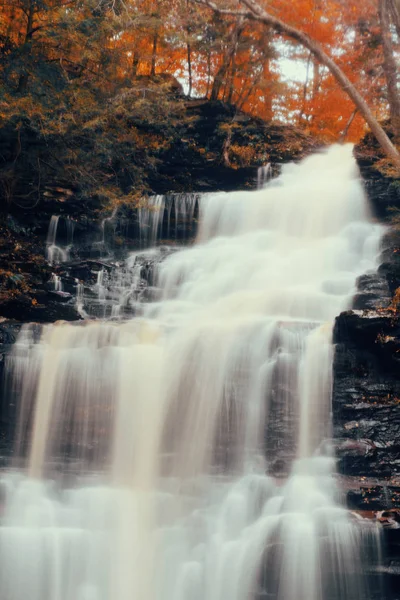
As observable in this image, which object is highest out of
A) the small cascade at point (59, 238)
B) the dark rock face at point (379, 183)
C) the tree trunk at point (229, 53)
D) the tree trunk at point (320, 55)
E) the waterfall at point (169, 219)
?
the tree trunk at point (229, 53)

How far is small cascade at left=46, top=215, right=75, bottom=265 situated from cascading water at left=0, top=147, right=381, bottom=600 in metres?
3.88

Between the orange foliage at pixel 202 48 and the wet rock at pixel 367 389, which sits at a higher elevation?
the orange foliage at pixel 202 48

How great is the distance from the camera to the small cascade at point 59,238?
48.0 feet

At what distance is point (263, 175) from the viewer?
1706 centimetres

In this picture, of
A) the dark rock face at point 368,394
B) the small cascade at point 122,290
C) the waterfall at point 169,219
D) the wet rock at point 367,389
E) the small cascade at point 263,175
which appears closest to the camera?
the dark rock face at point 368,394

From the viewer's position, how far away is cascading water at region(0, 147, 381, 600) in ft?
24.3

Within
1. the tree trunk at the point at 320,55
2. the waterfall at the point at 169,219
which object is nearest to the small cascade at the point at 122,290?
the waterfall at the point at 169,219

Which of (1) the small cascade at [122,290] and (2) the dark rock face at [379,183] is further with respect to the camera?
(2) the dark rock face at [379,183]

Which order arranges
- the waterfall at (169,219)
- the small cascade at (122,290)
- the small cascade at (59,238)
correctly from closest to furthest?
1. the small cascade at (122,290)
2. the small cascade at (59,238)
3. the waterfall at (169,219)

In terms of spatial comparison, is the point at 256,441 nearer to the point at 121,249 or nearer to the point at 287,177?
the point at 121,249

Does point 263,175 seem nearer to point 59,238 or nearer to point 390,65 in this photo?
point 390,65

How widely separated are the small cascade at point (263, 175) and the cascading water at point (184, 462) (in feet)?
18.9

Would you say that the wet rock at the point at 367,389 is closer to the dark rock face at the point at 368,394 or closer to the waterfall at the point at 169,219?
the dark rock face at the point at 368,394

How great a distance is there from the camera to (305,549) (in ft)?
23.6
